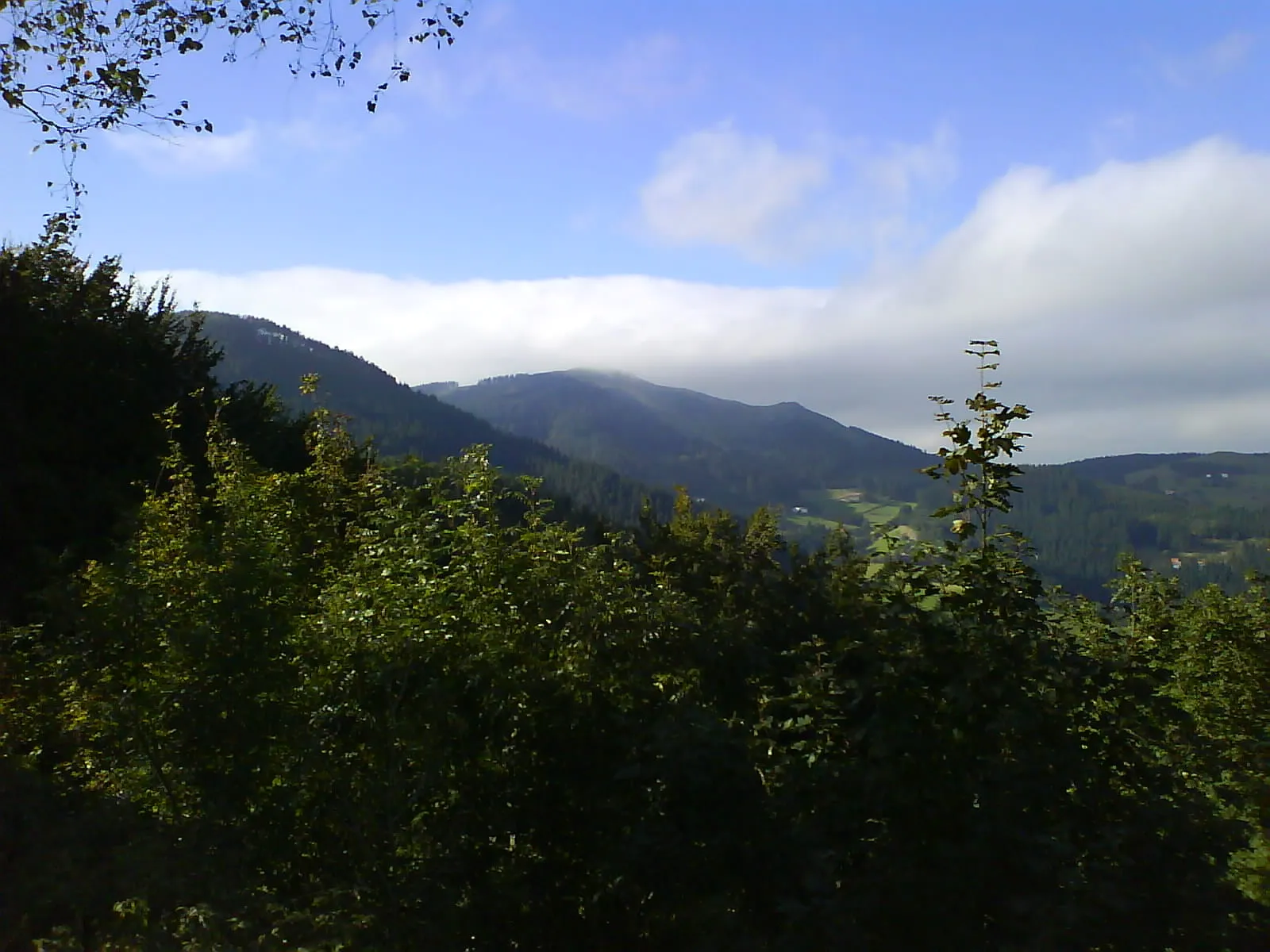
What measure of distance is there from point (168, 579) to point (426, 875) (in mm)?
2315

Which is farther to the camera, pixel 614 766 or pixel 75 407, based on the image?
pixel 75 407

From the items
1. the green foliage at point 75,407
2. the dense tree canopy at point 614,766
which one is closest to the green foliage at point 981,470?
the dense tree canopy at point 614,766

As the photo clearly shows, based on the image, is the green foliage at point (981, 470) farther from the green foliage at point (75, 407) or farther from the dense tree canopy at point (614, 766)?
the green foliage at point (75, 407)

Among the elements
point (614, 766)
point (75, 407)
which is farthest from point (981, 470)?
point (75, 407)

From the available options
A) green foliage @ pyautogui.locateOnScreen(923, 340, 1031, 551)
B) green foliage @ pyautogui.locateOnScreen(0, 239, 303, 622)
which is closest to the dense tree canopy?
green foliage @ pyautogui.locateOnScreen(923, 340, 1031, 551)

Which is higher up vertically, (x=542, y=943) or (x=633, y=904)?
(x=633, y=904)

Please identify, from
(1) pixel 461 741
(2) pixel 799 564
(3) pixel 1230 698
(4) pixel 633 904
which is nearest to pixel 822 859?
(4) pixel 633 904

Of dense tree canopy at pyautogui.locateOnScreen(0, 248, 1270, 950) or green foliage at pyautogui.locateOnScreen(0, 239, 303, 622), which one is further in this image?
green foliage at pyautogui.locateOnScreen(0, 239, 303, 622)

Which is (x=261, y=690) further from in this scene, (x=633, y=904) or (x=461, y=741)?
(x=633, y=904)

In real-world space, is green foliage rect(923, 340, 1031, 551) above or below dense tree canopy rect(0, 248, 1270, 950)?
above

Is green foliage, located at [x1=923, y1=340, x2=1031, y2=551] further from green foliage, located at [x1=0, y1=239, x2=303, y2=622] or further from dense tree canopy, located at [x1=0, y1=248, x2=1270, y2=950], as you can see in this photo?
green foliage, located at [x1=0, y1=239, x2=303, y2=622]

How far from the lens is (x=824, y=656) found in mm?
4551

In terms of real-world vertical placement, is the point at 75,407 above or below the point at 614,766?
above

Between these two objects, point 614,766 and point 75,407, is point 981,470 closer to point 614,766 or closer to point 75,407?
point 614,766
